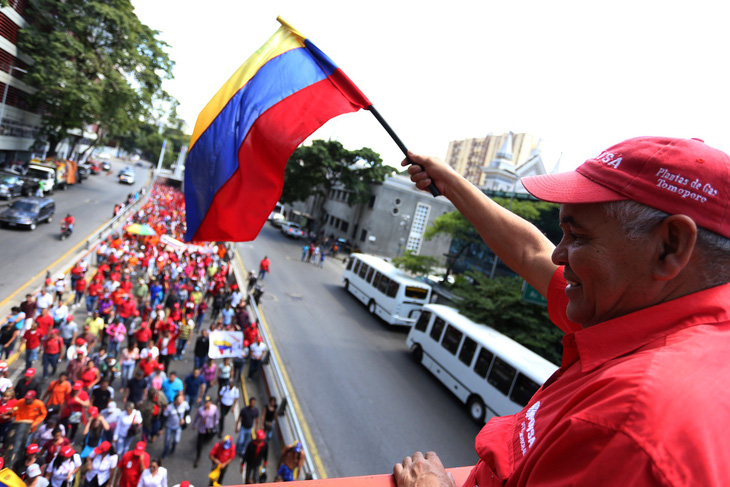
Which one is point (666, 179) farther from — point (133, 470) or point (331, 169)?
point (331, 169)

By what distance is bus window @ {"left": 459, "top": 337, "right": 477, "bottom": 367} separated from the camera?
1392cm

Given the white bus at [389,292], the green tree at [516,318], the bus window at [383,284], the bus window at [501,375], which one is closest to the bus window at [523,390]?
the bus window at [501,375]

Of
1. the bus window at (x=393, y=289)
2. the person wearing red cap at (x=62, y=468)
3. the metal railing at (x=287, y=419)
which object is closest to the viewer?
the person wearing red cap at (x=62, y=468)

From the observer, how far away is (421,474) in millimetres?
1562

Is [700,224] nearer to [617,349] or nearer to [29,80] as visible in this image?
[617,349]

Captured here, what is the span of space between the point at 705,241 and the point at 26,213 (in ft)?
89.3

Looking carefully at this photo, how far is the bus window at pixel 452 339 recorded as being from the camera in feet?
48.3

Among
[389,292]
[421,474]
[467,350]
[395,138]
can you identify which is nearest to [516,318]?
[467,350]

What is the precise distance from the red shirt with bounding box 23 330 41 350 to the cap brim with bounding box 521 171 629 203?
11698mm

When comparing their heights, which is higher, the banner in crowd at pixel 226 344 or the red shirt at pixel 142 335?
the banner in crowd at pixel 226 344

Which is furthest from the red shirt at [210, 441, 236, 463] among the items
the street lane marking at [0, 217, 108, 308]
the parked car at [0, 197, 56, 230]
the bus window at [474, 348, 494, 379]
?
the parked car at [0, 197, 56, 230]

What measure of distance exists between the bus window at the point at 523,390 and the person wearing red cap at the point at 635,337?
1093 cm

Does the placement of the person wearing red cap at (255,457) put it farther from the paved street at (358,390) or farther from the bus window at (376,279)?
the bus window at (376,279)

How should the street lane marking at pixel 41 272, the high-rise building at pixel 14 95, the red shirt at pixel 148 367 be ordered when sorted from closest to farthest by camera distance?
1. the red shirt at pixel 148 367
2. the street lane marking at pixel 41 272
3. the high-rise building at pixel 14 95
